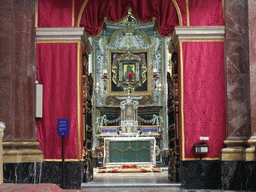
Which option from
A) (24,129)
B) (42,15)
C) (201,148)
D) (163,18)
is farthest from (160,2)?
(24,129)

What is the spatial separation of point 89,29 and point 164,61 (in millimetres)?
7251

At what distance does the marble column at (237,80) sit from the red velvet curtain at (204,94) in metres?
0.17

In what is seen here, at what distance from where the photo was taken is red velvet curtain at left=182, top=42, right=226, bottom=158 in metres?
8.19

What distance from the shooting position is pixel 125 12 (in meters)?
8.78

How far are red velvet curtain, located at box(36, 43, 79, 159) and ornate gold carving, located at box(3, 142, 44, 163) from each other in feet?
0.64

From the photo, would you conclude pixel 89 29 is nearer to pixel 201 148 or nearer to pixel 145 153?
pixel 201 148

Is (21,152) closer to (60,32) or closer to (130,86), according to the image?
(60,32)

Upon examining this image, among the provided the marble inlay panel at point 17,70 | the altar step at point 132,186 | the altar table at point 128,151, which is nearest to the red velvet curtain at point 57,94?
the marble inlay panel at point 17,70

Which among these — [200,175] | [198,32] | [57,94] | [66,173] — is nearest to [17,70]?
[57,94]

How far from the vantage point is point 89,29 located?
866 centimetres

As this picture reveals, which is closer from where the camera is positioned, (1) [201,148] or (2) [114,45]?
(1) [201,148]

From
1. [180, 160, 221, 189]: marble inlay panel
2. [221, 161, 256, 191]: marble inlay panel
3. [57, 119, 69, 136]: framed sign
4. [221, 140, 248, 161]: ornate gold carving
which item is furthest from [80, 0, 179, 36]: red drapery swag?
[221, 161, 256, 191]: marble inlay panel

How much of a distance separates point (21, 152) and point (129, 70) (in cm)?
857

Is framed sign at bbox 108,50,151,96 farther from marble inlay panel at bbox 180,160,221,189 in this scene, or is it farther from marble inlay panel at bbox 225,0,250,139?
marble inlay panel at bbox 180,160,221,189
